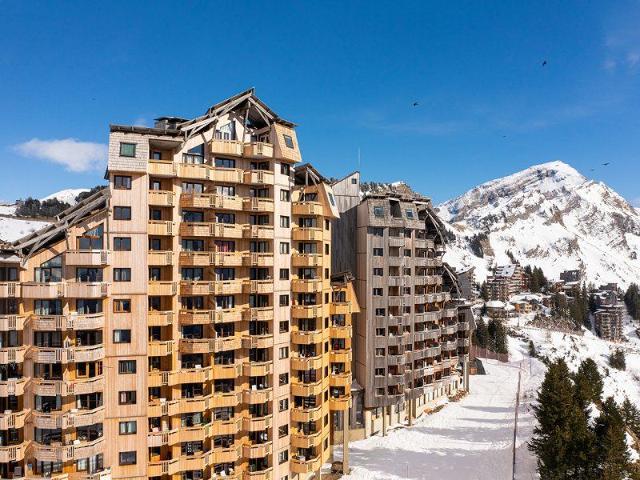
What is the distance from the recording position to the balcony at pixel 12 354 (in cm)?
3459

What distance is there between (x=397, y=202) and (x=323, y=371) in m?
27.9

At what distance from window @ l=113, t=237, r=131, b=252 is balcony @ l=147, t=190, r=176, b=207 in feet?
12.7

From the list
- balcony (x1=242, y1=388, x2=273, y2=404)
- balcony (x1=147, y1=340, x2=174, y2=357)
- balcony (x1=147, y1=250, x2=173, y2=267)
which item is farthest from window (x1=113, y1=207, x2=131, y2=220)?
balcony (x1=242, y1=388, x2=273, y2=404)

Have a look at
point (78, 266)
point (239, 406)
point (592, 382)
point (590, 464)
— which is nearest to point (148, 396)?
point (239, 406)

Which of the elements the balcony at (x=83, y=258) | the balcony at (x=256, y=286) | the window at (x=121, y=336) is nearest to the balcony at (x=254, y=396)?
the balcony at (x=256, y=286)

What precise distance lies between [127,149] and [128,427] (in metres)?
24.5

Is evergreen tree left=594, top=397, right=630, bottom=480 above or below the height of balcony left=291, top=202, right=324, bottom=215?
below

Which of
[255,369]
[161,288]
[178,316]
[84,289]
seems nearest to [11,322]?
[84,289]

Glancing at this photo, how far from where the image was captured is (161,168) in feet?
130

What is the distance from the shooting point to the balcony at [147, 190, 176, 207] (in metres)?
39.2

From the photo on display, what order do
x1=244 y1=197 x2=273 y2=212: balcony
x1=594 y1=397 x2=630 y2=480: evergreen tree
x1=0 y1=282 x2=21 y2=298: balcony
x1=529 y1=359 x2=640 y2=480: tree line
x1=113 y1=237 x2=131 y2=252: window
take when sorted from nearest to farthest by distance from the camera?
x1=0 y1=282 x2=21 y2=298: balcony, x1=113 y1=237 x2=131 y2=252: window, x1=594 y1=397 x2=630 y2=480: evergreen tree, x1=529 y1=359 x2=640 y2=480: tree line, x1=244 y1=197 x2=273 y2=212: balcony

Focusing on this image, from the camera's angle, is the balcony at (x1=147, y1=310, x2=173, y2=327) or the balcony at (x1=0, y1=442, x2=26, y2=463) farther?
the balcony at (x1=147, y1=310, x2=173, y2=327)

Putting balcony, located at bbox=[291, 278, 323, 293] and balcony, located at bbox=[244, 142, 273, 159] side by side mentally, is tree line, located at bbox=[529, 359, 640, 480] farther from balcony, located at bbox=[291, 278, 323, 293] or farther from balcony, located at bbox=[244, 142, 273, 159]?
balcony, located at bbox=[244, 142, 273, 159]

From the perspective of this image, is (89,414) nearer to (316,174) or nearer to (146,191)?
(146,191)
